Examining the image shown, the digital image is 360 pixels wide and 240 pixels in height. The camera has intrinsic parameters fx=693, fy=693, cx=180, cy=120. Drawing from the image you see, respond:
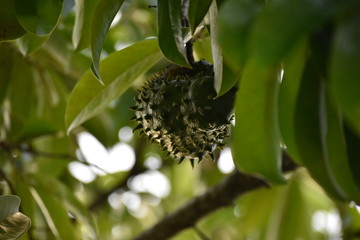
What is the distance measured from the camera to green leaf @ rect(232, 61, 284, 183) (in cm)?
90

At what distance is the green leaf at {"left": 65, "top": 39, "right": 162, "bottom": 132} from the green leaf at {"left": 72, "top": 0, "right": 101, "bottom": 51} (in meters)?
0.10

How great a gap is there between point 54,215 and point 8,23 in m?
0.58

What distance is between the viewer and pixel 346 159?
840mm

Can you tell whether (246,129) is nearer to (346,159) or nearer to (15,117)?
(346,159)

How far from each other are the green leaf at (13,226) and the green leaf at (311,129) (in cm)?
48

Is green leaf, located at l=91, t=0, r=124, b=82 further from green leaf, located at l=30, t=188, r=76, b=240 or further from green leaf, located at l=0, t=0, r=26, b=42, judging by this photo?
green leaf, located at l=30, t=188, r=76, b=240

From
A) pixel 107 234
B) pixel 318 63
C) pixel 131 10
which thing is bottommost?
pixel 107 234

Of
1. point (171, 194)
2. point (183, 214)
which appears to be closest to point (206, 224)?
point (171, 194)

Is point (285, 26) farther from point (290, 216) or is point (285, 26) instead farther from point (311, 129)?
point (290, 216)

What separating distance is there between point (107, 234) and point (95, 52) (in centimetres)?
197

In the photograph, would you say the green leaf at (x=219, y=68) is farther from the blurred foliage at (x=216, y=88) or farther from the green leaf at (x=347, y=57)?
the green leaf at (x=347, y=57)

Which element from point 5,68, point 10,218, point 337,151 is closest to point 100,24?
point 10,218

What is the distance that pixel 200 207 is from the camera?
6.56 ft

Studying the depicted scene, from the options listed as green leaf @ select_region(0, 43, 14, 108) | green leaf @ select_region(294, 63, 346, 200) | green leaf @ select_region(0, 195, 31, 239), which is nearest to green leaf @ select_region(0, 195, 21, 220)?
green leaf @ select_region(0, 195, 31, 239)
